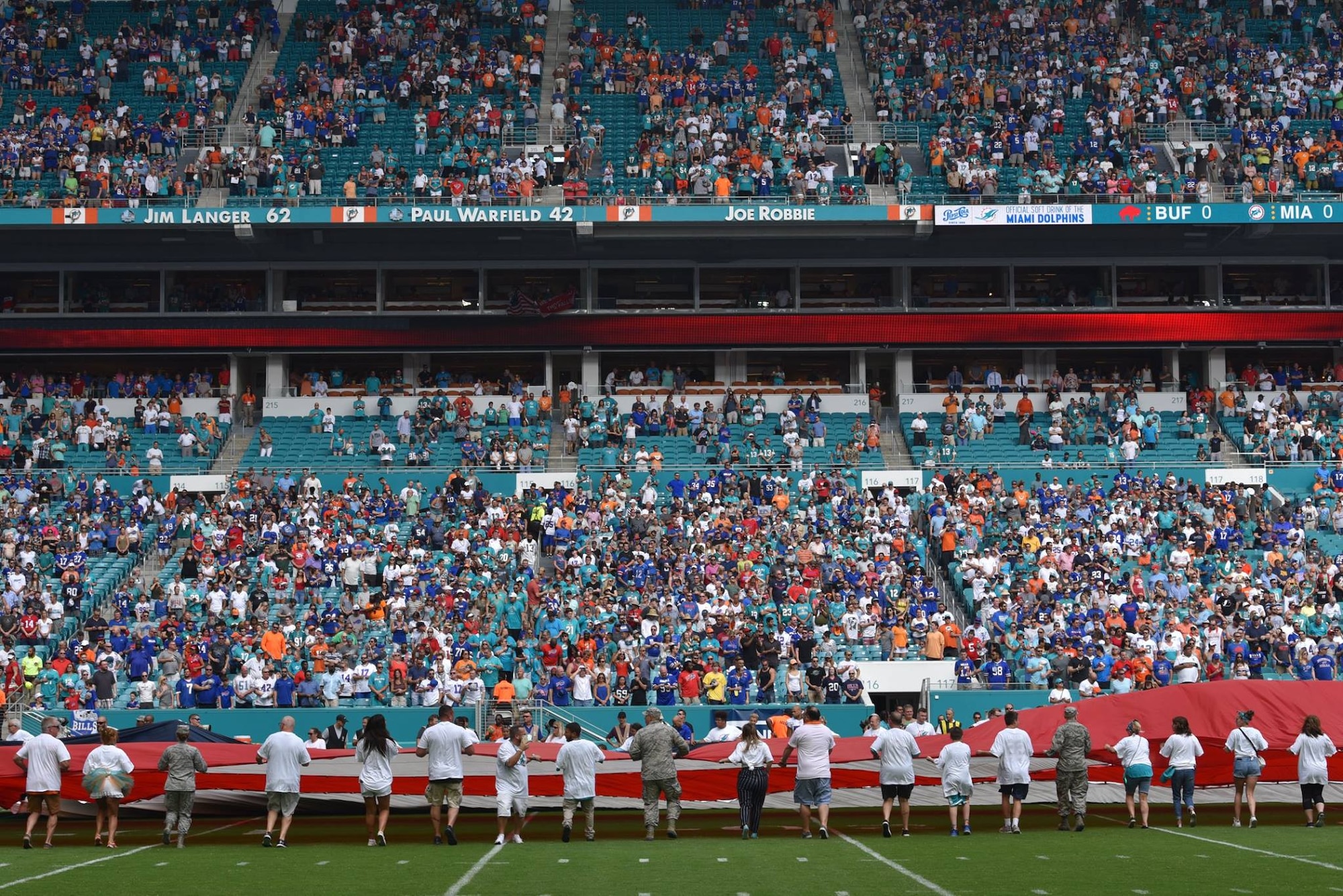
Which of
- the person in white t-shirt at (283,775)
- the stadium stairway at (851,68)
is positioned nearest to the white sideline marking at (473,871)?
the person in white t-shirt at (283,775)

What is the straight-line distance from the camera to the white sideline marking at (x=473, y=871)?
1292 centimetres

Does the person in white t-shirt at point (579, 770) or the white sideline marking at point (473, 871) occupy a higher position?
the person in white t-shirt at point (579, 770)

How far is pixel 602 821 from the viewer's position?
815 inches

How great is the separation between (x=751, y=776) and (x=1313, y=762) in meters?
6.52

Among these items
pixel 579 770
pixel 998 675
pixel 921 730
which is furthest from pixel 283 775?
pixel 998 675

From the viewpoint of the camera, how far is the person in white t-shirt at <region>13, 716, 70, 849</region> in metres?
17.5

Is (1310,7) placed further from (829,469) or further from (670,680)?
(670,680)

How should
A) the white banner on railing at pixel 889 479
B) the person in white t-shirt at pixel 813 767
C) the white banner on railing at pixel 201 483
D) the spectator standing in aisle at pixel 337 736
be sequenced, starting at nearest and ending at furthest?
1. the person in white t-shirt at pixel 813 767
2. the spectator standing in aisle at pixel 337 736
3. the white banner on railing at pixel 889 479
4. the white banner on railing at pixel 201 483

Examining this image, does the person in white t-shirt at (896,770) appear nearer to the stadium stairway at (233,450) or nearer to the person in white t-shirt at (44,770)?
the person in white t-shirt at (44,770)

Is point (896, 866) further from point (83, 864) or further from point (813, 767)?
point (83, 864)

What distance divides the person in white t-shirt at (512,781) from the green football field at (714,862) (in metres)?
0.46

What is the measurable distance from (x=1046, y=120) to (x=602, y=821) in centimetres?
3138

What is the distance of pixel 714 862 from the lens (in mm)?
15055

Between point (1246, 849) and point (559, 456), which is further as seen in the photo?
point (559, 456)
